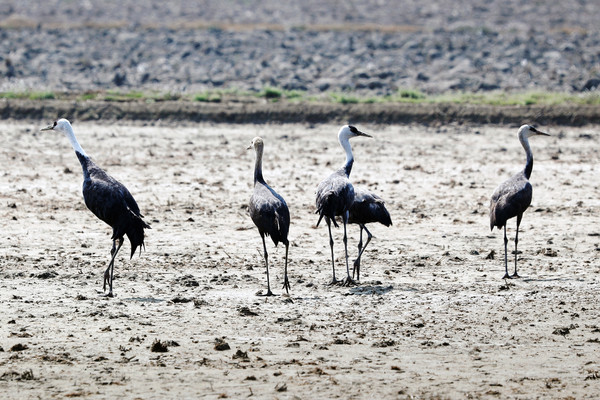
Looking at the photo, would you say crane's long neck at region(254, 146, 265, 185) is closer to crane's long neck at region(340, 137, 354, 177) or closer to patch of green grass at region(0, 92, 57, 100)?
crane's long neck at region(340, 137, 354, 177)

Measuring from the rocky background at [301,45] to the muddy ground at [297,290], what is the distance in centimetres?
1121

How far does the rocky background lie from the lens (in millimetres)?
30062

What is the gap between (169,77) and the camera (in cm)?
3105

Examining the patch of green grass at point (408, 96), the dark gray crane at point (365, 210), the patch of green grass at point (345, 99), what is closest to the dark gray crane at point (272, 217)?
the dark gray crane at point (365, 210)

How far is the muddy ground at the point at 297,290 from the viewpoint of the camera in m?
7.78

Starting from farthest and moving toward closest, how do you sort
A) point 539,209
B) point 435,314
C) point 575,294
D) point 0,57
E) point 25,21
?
point 25,21 → point 0,57 → point 539,209 → point 575,294 → point 435,314

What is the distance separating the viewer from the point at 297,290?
34.9 ft

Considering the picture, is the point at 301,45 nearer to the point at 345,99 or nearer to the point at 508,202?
the point at 345,99

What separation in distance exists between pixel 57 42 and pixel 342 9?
14.9 metres

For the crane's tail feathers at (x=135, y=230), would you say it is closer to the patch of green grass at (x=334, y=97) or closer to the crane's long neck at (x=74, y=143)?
the crane's long neck at (x=74, y=143)

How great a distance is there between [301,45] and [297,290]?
27.2 meters

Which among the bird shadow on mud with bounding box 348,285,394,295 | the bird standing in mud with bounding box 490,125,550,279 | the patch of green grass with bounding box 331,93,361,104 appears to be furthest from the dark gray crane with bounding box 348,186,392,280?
the patch of green grass with bounding box 331,93,361,104

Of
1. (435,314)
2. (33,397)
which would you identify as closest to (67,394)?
(33,397)

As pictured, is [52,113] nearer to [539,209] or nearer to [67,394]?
[539,209]
